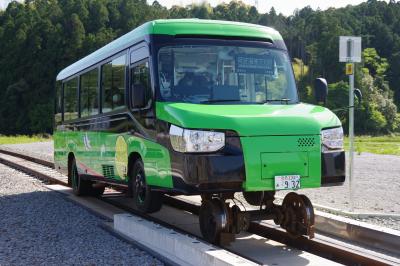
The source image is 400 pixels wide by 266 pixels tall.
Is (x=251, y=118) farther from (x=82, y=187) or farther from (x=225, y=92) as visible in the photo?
(x=82, y=187)

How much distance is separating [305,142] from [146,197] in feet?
8.22

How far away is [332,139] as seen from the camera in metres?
6.75

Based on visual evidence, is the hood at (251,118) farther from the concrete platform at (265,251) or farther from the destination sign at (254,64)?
the concrete platform at (265,251)

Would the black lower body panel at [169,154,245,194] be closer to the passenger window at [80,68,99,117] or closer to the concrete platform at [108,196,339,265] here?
the concrete platform at [108,196,339,265]

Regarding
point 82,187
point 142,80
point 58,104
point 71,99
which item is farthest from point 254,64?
point 58,104

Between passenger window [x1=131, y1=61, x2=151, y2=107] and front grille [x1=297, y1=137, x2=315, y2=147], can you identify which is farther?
passenger window [x1=131, y1=61, x2=151, y2=107]

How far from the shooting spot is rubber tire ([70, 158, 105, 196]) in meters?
12.5

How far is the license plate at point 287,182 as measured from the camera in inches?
250

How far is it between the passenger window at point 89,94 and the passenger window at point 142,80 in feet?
8.37

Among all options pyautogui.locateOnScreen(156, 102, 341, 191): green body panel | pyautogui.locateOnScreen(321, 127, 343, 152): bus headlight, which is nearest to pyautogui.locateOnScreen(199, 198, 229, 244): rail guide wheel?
pyautogui.locateOnScreen(156, 102, 341, 191): green body panel

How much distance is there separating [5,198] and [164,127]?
6.39 m

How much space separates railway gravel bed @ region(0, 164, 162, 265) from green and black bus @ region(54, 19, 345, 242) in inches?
33.9

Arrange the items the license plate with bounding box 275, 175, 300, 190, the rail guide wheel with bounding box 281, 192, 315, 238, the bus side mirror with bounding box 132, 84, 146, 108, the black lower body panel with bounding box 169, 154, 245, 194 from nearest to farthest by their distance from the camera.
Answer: the black lower body panel with bounding box 169, 154, 245, 194, the license plate with bounding box 275, 175, 300, 190, the rail guide wheel with bounding box 281, 192, 315, 238, the bus side mirror with bounding box 132, 84, 146, 108

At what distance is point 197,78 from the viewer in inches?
288
